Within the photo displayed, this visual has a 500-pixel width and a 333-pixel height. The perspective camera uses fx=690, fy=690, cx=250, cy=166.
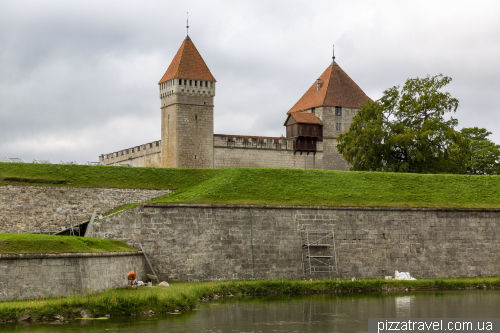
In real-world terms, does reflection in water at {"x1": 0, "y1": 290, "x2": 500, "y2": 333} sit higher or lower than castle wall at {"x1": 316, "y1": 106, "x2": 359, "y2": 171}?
lower

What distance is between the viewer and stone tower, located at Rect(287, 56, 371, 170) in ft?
205

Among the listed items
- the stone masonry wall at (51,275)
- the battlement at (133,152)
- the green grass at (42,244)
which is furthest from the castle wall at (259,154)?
the stone masonry wall at (51,275)

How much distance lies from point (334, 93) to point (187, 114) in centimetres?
1508

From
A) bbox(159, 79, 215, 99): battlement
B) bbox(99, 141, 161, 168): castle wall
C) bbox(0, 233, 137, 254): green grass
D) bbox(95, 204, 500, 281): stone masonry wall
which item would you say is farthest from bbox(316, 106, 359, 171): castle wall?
bbox(0, 233, 137, 254): green grass

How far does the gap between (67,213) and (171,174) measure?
672 cm

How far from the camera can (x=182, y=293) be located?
2425 centimetres

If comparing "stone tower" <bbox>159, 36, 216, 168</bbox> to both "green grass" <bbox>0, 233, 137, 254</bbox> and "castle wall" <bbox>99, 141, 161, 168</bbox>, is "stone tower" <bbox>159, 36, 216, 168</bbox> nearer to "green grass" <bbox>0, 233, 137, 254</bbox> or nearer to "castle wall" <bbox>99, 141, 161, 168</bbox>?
"castle wall" <bbox>99, 141, 161, 168</bbox>

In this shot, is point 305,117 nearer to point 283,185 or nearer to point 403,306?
point 283,185

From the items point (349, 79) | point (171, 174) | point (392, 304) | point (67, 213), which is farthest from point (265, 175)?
point (349, 79)

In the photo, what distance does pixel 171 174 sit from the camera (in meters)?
38.5

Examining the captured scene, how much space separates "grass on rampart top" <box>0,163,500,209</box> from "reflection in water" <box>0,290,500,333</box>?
7965 millimetres

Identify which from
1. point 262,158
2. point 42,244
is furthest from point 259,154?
point 42,244

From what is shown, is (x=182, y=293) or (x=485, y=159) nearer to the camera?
(x=182, y=293)

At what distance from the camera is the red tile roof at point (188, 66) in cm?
5669
